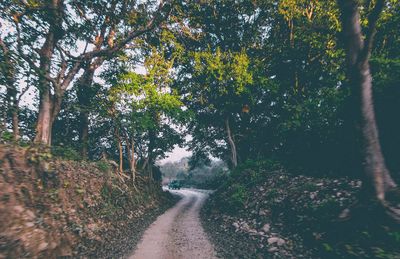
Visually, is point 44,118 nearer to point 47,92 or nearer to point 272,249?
point 47,92

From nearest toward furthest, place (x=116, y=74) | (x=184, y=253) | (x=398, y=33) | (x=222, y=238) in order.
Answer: (x=184, y=253), (x=222, y=238), (x=398, y=33), (x=116, y=74)

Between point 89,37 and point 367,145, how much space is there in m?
14.4

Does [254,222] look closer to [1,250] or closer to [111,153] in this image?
[1,250]

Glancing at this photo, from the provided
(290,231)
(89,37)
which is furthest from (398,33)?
(89,37)

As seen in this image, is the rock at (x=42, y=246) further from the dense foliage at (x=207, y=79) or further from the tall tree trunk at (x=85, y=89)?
the tall tree trunk at (x=85, y=89)

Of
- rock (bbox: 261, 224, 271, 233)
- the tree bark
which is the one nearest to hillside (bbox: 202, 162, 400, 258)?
rock (bbox: 261, 224, 271, 233)

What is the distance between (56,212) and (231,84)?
1493 cm

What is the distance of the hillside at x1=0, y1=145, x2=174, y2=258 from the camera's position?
584cm

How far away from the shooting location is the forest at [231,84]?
8.15 metres

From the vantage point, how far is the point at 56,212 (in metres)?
7.70

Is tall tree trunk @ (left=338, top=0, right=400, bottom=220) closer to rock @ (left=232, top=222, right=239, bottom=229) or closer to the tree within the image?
rock @ (left=232, top=222, right=239, bottom=229)

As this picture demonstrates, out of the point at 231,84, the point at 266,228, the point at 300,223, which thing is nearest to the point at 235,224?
the point at 266,228

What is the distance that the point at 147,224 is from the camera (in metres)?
13.2

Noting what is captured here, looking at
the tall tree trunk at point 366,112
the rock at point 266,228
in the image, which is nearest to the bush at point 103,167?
the rock at point 266,228
